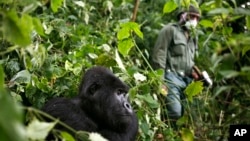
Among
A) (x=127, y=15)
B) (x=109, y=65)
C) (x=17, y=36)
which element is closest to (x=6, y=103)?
(x=17, y=36)

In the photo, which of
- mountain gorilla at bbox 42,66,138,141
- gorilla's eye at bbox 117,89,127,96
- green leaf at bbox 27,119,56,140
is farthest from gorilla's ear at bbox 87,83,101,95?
green leaf at bbox 27,119,56,140

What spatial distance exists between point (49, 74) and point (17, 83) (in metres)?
0.23

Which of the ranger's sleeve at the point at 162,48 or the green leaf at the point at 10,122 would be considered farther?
the ranger's sleeve at the point at 162,48

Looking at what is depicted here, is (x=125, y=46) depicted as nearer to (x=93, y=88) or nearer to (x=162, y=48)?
(x=93, y=88)

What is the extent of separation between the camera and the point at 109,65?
3490mm

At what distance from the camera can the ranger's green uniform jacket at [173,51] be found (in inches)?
Result: 217

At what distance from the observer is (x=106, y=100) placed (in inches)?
118

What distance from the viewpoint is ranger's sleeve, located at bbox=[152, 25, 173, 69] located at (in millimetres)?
5461

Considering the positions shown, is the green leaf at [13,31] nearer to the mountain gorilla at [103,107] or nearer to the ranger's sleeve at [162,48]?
the mountain gorilla at [103,107]

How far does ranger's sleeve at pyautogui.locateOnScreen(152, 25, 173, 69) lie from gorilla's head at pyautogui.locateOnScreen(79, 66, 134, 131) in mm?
2446

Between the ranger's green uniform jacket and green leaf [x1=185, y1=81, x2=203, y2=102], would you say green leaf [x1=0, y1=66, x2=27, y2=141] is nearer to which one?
green leaf [x1=185, y1=81, x2=203, y2=102]

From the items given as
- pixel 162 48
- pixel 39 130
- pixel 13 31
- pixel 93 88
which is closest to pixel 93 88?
pixel 93 88

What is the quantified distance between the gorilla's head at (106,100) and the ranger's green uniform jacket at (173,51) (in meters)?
2.48

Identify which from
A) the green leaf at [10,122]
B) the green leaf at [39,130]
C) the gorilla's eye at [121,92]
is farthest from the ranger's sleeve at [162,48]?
the green leaf at [10,122]
